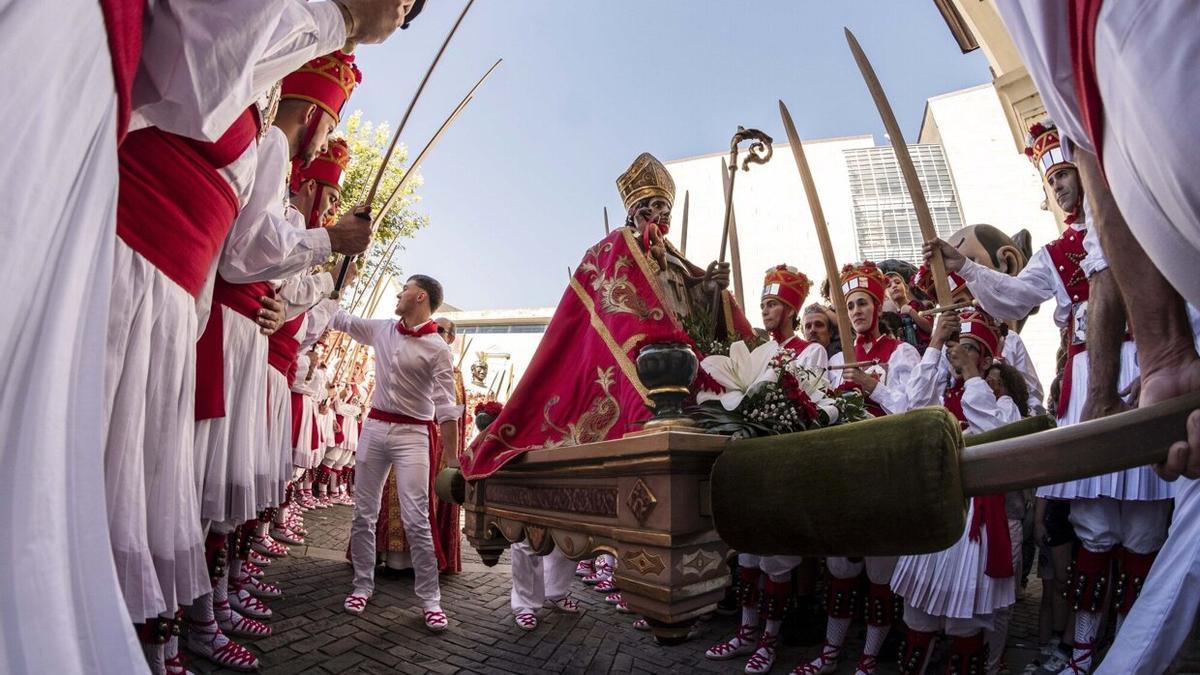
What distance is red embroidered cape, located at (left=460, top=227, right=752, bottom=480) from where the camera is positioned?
2500mm

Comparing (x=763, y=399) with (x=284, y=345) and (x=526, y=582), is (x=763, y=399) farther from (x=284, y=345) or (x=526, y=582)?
(x=284, y=345)

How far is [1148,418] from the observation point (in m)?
0.90

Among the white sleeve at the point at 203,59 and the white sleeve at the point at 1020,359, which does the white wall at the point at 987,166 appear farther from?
the white sleeve at the point at 203,59

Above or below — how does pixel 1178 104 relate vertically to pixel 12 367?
above

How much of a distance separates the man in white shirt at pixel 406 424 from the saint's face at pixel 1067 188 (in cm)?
447

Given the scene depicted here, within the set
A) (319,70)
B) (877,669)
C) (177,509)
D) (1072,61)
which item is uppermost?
(319,70)

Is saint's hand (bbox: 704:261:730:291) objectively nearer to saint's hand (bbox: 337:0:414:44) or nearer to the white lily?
the white lily

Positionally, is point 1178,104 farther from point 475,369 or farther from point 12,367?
point 475,369

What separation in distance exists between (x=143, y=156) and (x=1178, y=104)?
6.99ft

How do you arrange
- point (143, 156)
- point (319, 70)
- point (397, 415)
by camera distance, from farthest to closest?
point (397, 415) < point (319, 70) < point (143, 156)

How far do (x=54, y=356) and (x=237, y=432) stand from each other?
1.83 meters

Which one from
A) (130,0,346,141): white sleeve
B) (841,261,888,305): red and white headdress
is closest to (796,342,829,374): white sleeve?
(841,261,888,305): red and white headdress

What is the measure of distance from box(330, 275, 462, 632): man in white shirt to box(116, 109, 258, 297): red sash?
9.31 ft

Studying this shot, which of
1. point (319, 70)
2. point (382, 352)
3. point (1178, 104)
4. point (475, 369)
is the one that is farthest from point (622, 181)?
point (475, 369)
